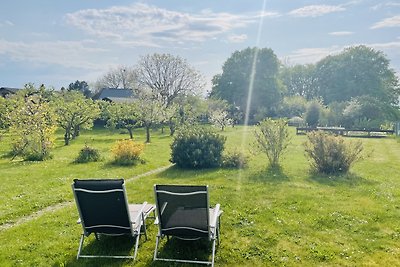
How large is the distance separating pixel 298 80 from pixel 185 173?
233 feet

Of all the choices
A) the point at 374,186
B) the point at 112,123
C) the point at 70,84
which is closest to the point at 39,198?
the point at 374,186

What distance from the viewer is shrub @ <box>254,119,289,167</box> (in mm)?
12414

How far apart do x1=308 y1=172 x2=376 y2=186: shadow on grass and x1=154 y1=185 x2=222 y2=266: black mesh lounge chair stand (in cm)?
625

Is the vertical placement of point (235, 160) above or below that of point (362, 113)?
below

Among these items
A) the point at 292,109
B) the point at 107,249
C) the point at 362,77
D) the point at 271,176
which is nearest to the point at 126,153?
the point at 271,176

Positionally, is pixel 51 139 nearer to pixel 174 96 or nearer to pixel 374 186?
pixel 374 186

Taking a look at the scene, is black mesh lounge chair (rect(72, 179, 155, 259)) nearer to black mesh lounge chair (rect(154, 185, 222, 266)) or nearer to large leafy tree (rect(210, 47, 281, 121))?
black mesh lounge chair (rect(154, 185, 222, 266))

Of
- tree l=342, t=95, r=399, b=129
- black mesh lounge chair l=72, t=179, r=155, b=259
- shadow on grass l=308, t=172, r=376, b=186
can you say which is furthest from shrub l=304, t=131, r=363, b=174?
tree l=342, t=95, r=399, b=129

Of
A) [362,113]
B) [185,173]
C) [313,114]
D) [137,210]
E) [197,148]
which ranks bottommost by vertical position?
[185,173]

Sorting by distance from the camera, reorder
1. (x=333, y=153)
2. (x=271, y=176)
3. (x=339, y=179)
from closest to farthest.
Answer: (x=339, y=179) < (x=271, y=176) < (x=333, y=153)

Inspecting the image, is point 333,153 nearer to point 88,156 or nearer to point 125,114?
point 88,156

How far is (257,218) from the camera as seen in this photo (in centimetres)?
688

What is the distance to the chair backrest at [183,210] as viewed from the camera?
4.69 meters

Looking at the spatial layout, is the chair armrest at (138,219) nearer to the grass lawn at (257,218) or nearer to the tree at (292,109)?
the grass lawn at (257,218)
